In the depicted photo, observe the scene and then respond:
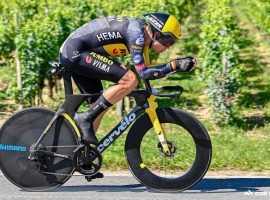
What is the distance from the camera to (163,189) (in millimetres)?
6551

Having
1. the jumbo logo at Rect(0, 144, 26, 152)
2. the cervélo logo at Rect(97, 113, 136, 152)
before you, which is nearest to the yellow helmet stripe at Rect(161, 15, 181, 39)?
the cervélo logo at Rect(97, 113, 136, 152)

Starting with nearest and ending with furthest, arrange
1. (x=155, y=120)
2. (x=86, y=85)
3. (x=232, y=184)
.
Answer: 1. (x=155, y=120)
2. (x=86, y=85)
3. (x=232, y=184)

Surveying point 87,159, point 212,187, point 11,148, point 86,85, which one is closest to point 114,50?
point 86,85

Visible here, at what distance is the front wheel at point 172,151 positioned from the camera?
6445mm

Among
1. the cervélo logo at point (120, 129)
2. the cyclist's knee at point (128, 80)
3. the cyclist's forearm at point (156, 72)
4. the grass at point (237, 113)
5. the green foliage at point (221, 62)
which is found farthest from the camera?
the green foliage at point (221, 62)

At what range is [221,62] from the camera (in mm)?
10844

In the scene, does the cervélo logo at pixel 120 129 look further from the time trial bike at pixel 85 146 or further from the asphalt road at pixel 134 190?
the asphalt road at pixel 134 190

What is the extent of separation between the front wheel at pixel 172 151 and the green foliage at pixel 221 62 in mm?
3854

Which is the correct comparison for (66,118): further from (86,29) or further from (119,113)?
(119,113)

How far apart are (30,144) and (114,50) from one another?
1.25 metres

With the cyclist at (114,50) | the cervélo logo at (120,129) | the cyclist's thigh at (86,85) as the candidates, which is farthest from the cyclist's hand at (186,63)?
the cyclist's thigh at (86,85)

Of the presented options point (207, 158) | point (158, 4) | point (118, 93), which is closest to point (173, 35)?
point (118, 93)

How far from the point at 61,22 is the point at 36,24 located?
0.89m

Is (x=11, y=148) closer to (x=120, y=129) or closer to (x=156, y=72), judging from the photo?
(x=120, y=129)
